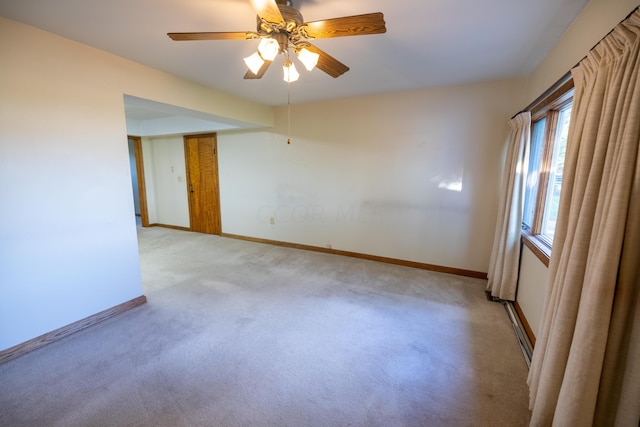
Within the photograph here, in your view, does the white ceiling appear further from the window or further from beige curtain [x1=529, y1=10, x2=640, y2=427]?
beige curtain [x1=529, y1=10, x2=640, y2=427]

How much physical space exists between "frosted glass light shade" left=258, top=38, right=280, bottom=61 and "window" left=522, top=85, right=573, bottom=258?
202cm

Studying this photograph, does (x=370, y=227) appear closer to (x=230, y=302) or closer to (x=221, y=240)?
(x=230, y=302)

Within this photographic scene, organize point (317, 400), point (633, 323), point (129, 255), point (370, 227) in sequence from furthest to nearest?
1. point (370, 227)
2. point (129, 255)
3. point (317, 400)
4. point (633, 323)

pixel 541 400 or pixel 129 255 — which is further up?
pixel 129 255

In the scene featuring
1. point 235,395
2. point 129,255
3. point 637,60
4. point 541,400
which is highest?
point 637,60

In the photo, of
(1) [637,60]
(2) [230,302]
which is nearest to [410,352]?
(2) [230,302]

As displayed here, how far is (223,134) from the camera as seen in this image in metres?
5.08

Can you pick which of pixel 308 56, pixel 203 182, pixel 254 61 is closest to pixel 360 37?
pixel 308 56

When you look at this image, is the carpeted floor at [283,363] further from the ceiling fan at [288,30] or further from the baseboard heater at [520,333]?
the ceiling fan at [288,30]

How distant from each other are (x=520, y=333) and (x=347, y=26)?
2630mm

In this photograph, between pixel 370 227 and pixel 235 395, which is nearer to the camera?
pixel 235 395

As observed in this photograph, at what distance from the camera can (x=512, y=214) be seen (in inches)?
103

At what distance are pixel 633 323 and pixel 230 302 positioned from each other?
9.19 ft

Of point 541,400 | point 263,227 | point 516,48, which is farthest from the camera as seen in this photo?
point 263,227
